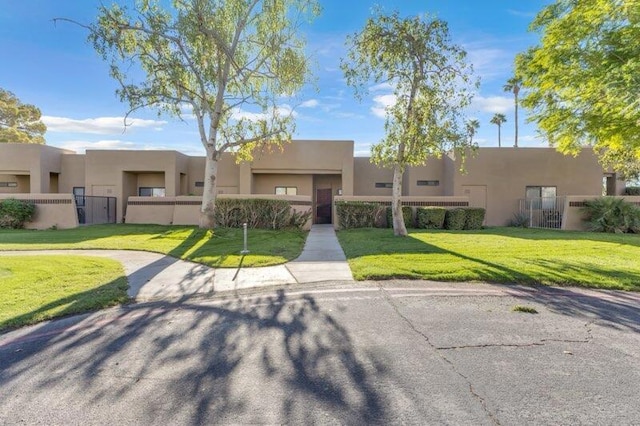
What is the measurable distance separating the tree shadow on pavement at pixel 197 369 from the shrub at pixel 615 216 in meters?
17.0

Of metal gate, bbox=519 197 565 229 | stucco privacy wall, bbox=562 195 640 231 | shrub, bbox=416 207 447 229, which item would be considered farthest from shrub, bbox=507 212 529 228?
shrub, bbox=416 207 447 229

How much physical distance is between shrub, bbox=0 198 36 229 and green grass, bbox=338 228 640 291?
53.7ft

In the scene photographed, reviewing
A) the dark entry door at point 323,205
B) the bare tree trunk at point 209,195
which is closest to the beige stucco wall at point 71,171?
the bare tree trunk at point 209,195

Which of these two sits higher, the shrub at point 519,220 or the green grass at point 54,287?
the shrub at point 519,220

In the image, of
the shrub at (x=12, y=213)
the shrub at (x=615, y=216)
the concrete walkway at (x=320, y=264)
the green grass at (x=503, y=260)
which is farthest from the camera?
the shrub at (x=12, y=213)

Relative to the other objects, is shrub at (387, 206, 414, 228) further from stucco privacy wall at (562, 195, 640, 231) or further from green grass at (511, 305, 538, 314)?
green grass at (511, 305, 538, 314)

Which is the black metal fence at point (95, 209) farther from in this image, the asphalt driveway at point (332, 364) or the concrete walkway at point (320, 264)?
the asphalt driveway at point (332, 364)

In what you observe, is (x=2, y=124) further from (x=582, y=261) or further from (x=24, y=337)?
(x=582, y=261)

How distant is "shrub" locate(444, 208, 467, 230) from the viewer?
16.9 meters

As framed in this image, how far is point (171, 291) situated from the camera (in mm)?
6480

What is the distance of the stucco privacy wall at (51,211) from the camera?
728 inches

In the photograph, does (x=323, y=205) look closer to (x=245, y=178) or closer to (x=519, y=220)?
(x=245, y=178)

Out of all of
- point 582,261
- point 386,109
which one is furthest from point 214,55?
point 582,261

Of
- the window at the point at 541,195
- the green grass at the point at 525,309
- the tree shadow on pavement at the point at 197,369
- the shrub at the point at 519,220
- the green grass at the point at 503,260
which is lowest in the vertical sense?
the tree shadow on pavement at the point at 197,369
